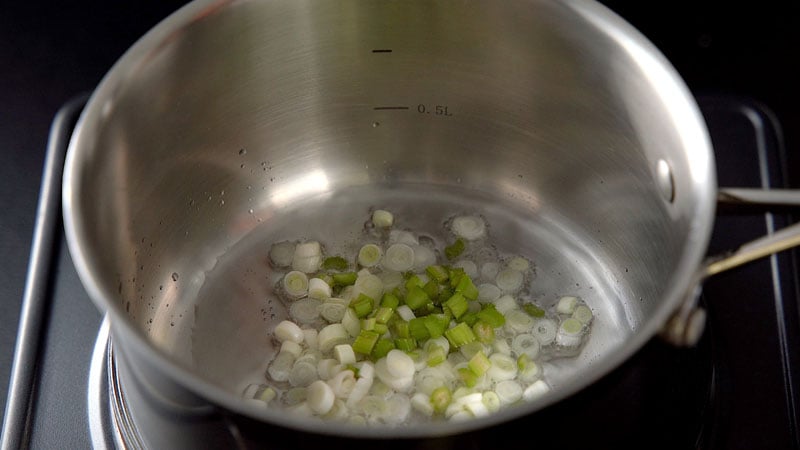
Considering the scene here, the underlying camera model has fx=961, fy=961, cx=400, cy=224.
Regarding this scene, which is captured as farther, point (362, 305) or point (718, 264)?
point (362, 305)

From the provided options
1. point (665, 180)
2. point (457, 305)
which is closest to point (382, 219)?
point (457, 305)

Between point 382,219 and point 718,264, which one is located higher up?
point 718,264

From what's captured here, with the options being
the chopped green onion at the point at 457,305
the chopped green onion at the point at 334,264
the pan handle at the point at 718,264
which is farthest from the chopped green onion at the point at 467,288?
the pan handle at the point at 718,264

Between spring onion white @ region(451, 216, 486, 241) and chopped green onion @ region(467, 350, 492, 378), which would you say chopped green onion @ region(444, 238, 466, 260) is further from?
chopped green onion @ region(467, 350, 492, 378)

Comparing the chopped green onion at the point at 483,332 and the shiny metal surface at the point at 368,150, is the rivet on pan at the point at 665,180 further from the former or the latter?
the chopped green onion at the point at 483,332

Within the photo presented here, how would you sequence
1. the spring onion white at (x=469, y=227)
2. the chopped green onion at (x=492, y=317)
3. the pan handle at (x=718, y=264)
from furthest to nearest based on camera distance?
the spring onion white at (x=469, y=227) → the chopped green onion at (x=492, y=317) → the pan handle at (x=718, y=264)

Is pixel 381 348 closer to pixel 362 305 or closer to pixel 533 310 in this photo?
pixel 362 305

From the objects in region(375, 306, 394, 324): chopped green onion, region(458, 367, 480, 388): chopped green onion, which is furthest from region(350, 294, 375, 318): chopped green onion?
region(458, 367, 480, 388): chopped green onion
